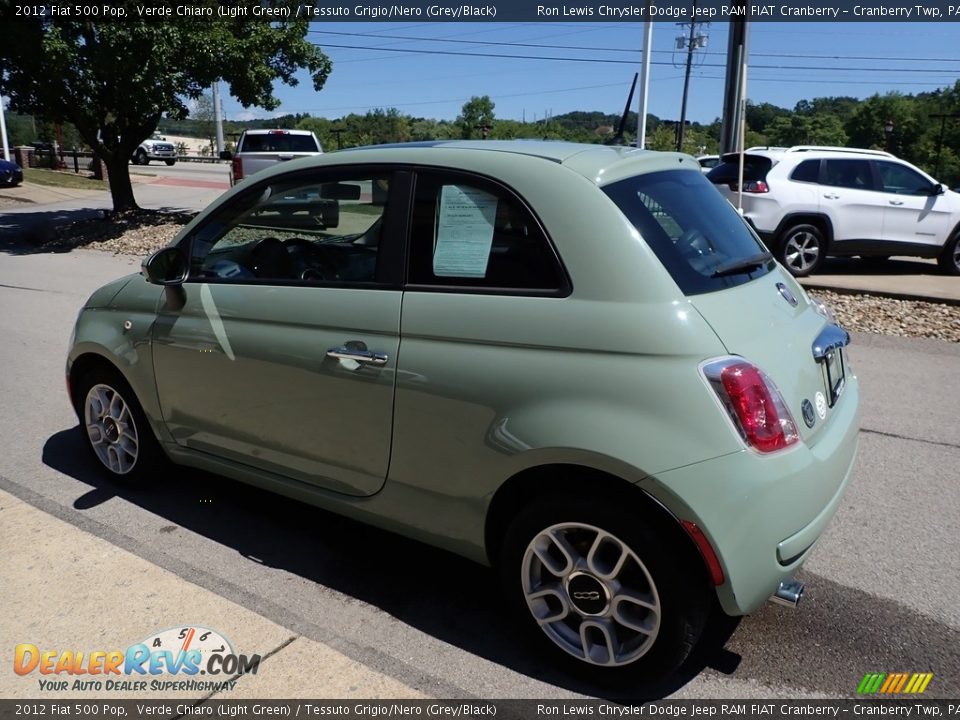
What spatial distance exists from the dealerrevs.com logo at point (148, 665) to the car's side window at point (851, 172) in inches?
415

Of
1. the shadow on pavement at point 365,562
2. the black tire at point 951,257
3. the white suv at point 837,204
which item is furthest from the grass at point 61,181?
the shadow on pavement at point 365,562

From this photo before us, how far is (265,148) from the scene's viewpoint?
1764cm

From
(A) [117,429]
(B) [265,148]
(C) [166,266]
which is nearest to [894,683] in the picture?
(C) [166,266]

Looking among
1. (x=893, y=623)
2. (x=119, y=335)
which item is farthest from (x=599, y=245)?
(x=119, y=335)

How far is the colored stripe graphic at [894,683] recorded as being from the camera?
2.60 meters

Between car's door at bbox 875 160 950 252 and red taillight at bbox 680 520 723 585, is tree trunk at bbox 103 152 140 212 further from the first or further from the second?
red taillight at bbox 680 520 723 585

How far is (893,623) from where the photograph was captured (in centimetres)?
296

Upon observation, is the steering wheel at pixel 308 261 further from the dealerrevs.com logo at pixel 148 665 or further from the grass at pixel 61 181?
the grass at pixel 61 181

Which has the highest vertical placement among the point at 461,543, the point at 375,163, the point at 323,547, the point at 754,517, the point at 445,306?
the point at 375,163

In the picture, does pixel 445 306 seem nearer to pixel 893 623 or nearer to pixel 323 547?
pixel 323 547

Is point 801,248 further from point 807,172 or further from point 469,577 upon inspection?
point 469,577

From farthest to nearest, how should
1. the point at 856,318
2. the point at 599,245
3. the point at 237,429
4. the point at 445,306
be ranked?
the point at 856,318, the point at 237,429, the point at 445,306, the point at 599,245

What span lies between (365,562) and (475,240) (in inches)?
62.7

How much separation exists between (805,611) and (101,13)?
14.5m
